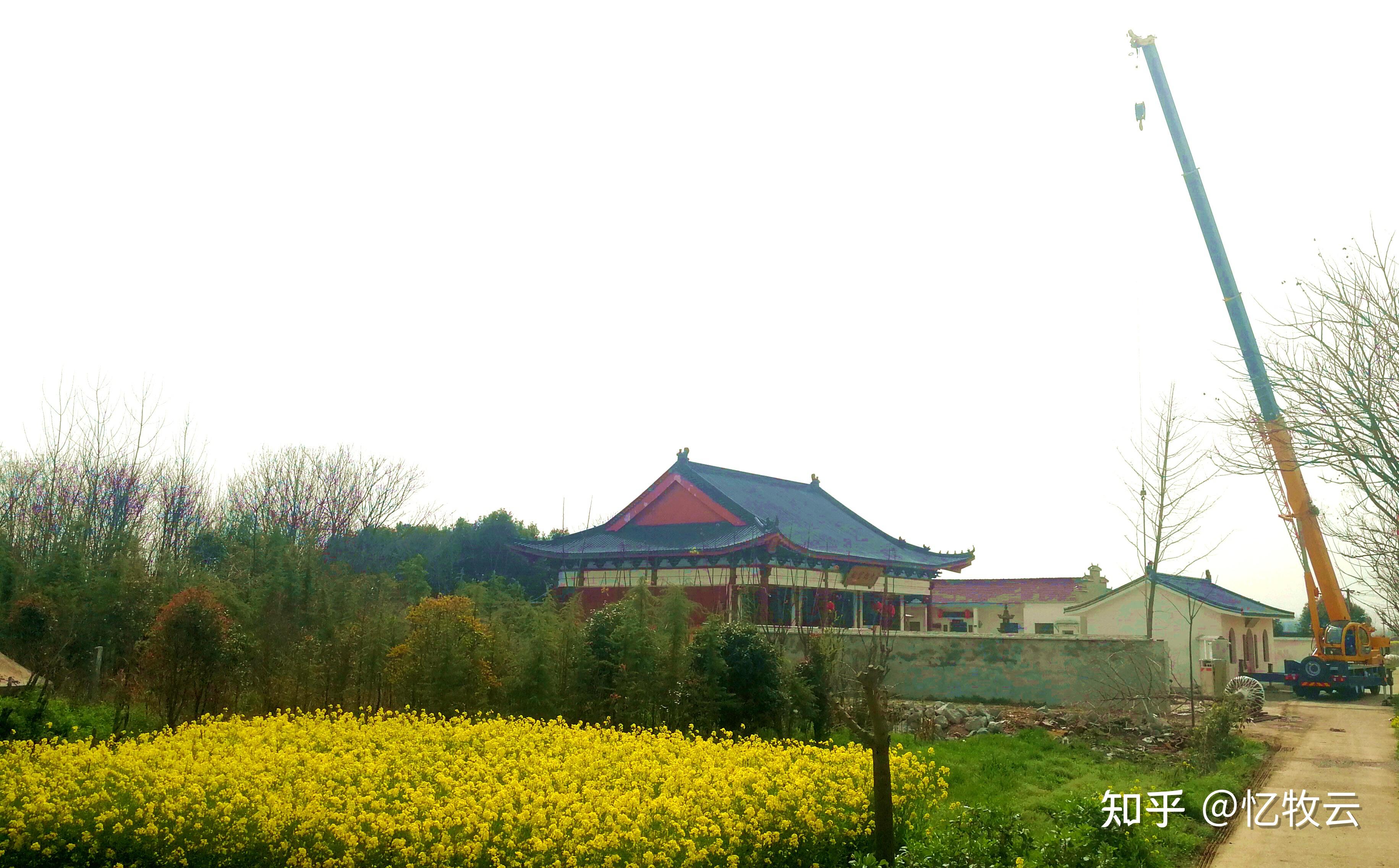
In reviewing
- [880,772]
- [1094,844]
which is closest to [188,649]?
[880,772]

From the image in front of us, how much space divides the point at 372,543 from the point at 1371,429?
2621 centimetres

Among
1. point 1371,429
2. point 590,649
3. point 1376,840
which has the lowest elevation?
point 1376,840

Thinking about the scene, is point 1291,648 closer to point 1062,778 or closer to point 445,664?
point 1062,778

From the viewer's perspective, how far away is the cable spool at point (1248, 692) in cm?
1529

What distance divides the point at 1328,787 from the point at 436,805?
26.6 feet

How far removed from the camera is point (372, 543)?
94.4 feet

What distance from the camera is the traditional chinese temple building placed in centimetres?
2306

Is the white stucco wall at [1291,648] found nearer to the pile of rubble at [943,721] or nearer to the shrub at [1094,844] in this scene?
the pile of rubble at [943,721]

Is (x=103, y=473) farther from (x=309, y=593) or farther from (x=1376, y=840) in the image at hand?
(x=1376, y=840)

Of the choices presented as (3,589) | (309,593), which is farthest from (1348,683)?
(3,589)

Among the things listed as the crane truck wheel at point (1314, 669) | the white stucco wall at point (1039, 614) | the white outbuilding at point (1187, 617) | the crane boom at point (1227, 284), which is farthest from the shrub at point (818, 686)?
the white stucco wall at point (1039, 614)

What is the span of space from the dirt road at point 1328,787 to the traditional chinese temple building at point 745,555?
924cm
